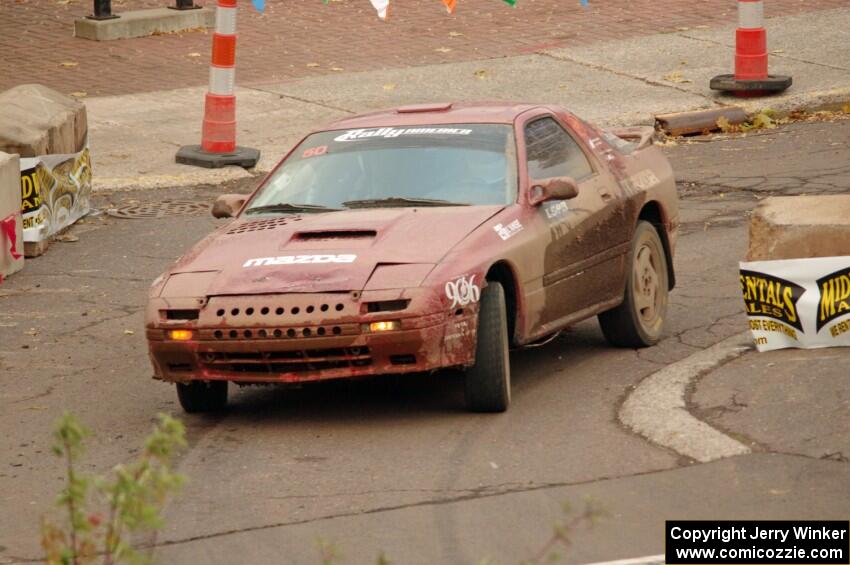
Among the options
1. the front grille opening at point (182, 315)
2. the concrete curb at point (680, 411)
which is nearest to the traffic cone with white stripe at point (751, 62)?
the concrete curb at point (680, 411)

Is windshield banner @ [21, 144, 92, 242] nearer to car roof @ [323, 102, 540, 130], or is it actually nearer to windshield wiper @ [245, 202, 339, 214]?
car roof @ [323, 102, 540, 130]

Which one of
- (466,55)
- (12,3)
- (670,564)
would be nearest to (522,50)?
(466,55)

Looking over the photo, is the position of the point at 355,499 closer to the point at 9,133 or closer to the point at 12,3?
the point at 9,133

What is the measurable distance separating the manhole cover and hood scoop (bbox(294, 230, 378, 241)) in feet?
17.5

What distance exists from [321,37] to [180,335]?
12887 millimetres

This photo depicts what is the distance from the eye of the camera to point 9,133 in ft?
39.9

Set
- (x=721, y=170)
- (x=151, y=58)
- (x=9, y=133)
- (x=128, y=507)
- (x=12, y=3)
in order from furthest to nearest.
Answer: (x=12, y=3) < (x=151, y=58) < (x=721, y=170) < (x=9, y=133) < (x=128, y=507)

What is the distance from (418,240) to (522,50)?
11.8 m

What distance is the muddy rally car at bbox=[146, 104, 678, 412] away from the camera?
7.32 m

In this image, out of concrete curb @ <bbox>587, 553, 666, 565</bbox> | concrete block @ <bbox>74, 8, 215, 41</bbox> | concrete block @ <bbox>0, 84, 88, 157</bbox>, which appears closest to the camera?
concrete curb @ <bbox>587, 553, 666, 565</bbox>

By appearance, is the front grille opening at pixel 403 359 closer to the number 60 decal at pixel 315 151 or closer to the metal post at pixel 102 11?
the number 60 decal at pixel 315 151

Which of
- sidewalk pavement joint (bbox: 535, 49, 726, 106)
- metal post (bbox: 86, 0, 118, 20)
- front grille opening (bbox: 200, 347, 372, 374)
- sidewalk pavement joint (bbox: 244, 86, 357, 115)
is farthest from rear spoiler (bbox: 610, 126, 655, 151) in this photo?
metal post (bbox: 86, 0, 118, 20)

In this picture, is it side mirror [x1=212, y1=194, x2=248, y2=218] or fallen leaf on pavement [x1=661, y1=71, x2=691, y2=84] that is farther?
fallen leaf on pavement [x1=661, y1=71, x2=691, y2=84]

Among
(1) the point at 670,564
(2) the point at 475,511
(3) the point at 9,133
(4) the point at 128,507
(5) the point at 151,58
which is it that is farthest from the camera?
(5) the point at 151,58
